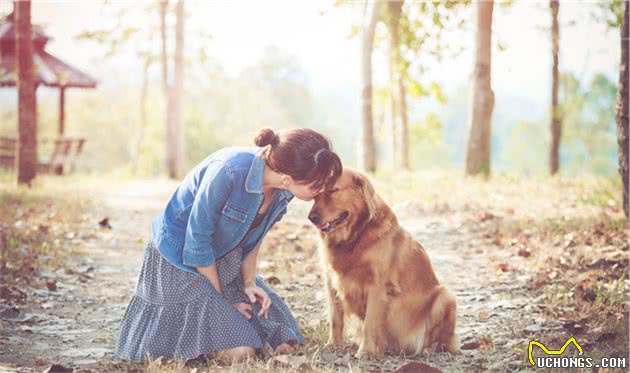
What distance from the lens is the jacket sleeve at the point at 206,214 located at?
3.92 m

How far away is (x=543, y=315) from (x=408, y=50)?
39.5 feet

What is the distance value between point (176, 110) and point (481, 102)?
9510mm

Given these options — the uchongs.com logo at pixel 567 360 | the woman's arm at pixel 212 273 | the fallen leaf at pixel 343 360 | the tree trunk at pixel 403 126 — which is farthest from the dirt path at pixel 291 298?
the tree trunk at pixel 403 126

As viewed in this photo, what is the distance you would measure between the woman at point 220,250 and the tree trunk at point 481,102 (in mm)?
8974

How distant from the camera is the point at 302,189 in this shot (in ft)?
12.9

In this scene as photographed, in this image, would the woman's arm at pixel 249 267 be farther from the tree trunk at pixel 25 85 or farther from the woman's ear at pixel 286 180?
the tree trunk at pixel 25 85

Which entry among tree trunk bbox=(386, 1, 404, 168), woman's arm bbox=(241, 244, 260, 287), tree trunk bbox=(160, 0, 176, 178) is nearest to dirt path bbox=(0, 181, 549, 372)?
woman's arm bbox=(241, 244, 260, 287)

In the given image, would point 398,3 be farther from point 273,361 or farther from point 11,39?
point 273,361

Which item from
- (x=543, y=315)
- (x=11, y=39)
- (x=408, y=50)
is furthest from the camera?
(x=11, y=39)

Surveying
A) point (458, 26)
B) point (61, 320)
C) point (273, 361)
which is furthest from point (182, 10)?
point (273, 361)

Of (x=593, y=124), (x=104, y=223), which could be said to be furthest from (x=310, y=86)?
(x=104, y=223)

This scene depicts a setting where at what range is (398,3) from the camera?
1712cm

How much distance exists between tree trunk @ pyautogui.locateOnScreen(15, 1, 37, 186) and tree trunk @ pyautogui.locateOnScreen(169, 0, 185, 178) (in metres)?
6.35

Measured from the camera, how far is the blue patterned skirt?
411 cm
